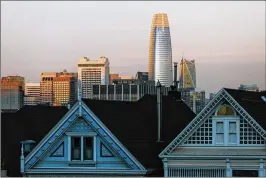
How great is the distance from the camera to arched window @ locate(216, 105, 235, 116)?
1147 inches

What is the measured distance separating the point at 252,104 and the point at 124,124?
4.46m

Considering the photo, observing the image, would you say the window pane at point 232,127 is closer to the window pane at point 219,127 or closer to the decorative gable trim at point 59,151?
the window pane at point 219,127

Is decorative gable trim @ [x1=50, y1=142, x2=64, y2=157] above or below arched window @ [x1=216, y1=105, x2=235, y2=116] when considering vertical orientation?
below

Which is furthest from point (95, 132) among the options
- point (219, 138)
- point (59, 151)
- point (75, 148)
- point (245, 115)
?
point (245, 115)

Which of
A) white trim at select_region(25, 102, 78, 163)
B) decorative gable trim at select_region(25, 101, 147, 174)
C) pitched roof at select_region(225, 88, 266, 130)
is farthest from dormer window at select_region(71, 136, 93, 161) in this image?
pitched roof at select_region(225, 88, 266, 130)

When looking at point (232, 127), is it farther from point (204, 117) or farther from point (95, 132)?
point (95, 132)

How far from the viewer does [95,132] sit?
29.8 metres

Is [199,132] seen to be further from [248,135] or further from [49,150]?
[49,150]

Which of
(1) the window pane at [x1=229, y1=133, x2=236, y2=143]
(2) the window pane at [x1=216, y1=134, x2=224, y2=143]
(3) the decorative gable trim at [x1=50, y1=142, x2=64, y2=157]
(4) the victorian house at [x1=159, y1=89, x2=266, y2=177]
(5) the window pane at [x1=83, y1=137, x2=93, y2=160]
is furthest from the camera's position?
(3) the decorative gable trim at [x1=50, y1=142, x2=64, y2=157]

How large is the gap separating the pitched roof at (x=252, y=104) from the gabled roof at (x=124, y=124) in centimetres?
321

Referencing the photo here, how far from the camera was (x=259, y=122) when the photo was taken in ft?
93.9

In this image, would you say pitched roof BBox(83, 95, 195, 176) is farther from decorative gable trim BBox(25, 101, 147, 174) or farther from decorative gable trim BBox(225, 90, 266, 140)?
decorative gable trim BBox(225, 90, 266, 140)

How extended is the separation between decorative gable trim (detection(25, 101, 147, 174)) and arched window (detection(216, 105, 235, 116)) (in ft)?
9.89

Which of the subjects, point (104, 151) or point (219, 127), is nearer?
point (219, 127)
